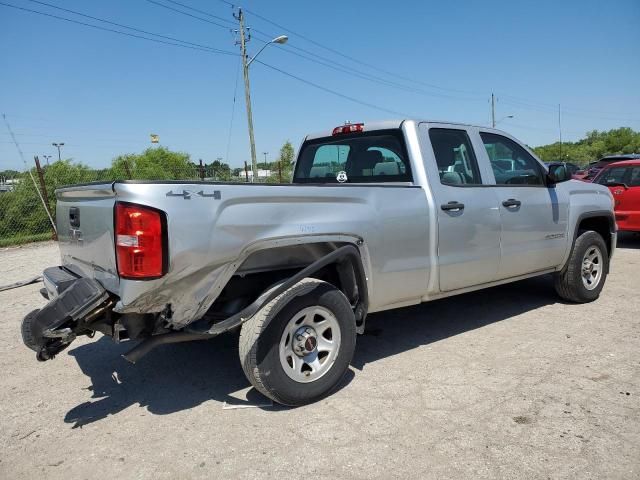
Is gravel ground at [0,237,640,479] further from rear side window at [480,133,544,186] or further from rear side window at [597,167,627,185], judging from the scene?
rear side window at [597,167,627,185]

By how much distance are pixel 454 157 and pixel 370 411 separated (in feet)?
7.70

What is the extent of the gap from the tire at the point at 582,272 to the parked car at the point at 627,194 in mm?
3999

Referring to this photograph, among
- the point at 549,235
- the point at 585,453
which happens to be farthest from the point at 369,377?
the point at 549,235

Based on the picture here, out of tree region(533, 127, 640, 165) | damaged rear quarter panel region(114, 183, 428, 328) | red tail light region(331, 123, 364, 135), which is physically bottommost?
damaged rear quarter panel region(114, 183, 428, 328)

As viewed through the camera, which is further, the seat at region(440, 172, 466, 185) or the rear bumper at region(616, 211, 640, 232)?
the rear bumper at region(616, 211, 640, 232)

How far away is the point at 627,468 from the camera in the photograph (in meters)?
2.49

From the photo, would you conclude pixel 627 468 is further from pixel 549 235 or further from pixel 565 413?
pixel 549 235

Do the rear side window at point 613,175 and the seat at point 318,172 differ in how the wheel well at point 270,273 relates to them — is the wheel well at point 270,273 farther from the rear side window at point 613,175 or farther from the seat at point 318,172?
the rear side window at point 613,175

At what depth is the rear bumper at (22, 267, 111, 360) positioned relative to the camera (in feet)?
8.95

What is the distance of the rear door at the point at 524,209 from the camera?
4.52m

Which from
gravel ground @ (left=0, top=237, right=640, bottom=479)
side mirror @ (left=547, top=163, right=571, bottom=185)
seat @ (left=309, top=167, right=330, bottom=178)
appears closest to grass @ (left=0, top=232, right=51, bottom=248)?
gravel ground @ (left=0, top=237, right=640, bottom=479)

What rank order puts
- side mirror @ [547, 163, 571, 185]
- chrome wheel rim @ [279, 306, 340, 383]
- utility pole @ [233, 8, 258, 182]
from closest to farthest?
chrome wheel rim @ [279, 306, 340, 383] → side mirror @ [547, 163, 571, 185] → utility pole @ [233, 8, 258, 182]

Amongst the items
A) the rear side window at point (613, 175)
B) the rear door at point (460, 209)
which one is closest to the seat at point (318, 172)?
the rear door at point (460, 209)

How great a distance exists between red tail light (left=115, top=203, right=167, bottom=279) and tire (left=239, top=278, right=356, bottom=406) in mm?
717
